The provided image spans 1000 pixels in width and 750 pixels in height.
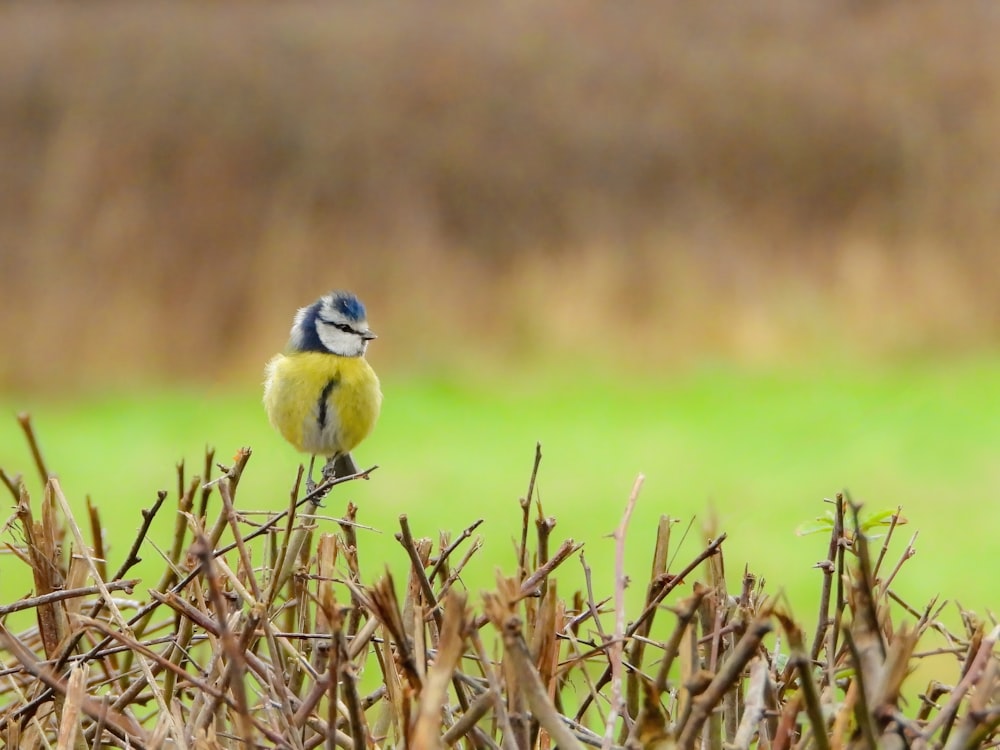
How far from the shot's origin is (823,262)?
7.06 metres

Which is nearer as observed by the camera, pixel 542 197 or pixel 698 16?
pixel 542 197

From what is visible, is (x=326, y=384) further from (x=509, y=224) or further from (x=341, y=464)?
(x=509, y=224)

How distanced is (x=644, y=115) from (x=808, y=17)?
1.28 metres

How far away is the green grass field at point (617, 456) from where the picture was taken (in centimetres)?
467

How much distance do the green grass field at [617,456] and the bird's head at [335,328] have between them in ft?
7.16

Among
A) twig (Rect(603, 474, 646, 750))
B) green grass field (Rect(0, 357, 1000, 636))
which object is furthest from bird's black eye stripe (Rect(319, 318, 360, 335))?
green grass field (Rect(0, 357, 1000, 636))

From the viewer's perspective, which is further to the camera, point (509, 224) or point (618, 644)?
point (509, 224)

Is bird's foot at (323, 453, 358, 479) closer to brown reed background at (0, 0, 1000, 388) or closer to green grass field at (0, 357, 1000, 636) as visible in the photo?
green grass field at (0, 357, 1000, 636)

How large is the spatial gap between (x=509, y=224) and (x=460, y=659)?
6487 millimetres

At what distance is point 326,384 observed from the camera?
5.81 feet

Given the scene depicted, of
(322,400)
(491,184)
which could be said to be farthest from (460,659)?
(491,184)

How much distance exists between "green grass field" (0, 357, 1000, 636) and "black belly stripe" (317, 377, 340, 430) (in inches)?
88.1

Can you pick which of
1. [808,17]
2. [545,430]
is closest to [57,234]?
[545,430]

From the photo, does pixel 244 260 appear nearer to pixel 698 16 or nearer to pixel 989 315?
pixel 698 16
